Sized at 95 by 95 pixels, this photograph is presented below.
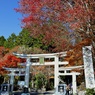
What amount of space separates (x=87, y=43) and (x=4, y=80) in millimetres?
14189

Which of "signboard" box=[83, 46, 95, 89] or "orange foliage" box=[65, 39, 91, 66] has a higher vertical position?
"orange foliage" box=[65, 39, 91, 66]

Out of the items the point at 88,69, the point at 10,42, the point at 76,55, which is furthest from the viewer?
the point at 10,42

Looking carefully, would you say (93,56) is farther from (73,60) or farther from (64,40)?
(73,60)

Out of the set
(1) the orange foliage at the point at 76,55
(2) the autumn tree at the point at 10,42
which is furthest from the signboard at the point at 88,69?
(2) the autumn tree at the point at 10,42

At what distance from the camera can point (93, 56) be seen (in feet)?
35.3

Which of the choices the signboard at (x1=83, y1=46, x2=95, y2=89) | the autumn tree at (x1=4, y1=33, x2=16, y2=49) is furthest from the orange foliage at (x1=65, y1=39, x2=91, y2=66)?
the autumn tree at (x1=4, y1=33, x2=16, y2=49)

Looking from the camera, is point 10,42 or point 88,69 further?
point 10,42

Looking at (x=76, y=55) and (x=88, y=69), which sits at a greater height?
(x=76, y=55)

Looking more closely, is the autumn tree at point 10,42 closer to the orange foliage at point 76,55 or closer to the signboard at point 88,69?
the orange foliage at point 76,55

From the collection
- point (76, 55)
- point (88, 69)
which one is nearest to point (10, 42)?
point (76, 55)

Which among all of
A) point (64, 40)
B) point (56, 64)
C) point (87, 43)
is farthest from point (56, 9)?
point (56, 64)

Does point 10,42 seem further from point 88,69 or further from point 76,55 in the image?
point 88,69

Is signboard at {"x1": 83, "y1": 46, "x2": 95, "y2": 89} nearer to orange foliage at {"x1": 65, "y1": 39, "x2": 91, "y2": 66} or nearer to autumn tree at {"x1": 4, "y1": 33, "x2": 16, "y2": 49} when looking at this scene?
orange foliage at {"x1": 65, "y1": 39, "x2": 91, "y2": 66}

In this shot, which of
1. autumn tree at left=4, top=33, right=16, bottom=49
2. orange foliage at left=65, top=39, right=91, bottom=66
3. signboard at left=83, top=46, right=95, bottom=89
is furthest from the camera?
autumn tree at left=4, top=33, right=16, bottom=49
